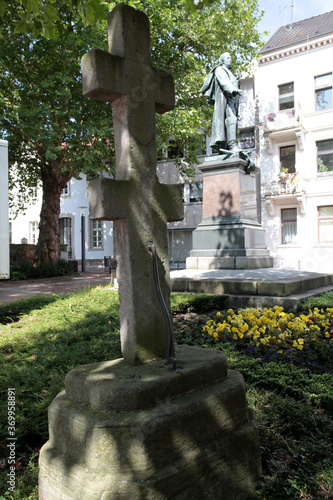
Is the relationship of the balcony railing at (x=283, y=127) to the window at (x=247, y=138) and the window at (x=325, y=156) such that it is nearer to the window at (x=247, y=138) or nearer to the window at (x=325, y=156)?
the window at (x=325, y=156)

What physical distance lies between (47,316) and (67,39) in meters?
12.1

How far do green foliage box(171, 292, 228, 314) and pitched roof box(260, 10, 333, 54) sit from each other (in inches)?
905

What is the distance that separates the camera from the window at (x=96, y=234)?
32.1 meters

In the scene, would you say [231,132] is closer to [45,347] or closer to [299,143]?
[45,347]

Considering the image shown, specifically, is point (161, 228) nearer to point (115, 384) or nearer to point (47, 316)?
point (115, 384)

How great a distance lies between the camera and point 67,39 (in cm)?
1461

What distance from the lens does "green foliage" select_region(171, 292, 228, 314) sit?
19.6ft

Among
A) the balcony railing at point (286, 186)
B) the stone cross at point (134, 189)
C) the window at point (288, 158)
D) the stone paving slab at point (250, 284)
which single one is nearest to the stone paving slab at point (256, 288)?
the stone paving slab at point (250, 284)

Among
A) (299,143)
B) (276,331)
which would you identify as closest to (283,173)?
(299,143)

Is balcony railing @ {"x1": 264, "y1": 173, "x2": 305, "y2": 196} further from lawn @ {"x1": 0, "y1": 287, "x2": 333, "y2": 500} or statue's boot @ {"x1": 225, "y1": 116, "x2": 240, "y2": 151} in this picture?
lawn @ {"x1": 0, "y1": 287, "x2": 333, "y2": 500}

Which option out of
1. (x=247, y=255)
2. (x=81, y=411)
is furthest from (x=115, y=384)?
(x=247, y=255)

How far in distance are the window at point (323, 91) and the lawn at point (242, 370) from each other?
21233 mm

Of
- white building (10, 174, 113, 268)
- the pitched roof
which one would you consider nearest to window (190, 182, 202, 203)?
white building (10, 174, 113, 268)

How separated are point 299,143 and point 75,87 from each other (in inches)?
553
